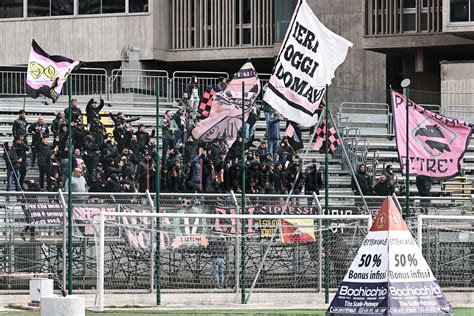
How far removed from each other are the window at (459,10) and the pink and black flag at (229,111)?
60.4ft

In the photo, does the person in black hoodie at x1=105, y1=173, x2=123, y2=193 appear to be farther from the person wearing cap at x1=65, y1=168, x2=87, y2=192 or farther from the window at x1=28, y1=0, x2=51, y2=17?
the window at x1=28, y1=0, x2=51, y2=17

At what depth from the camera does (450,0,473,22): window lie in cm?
4703

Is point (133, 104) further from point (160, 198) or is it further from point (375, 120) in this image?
point (160, 198)

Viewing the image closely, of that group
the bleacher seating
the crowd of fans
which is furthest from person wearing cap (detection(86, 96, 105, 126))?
the bleacher seating

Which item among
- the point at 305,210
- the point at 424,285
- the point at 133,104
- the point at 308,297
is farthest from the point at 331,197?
the point at 133,104

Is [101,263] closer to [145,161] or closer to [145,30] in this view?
[145,161]

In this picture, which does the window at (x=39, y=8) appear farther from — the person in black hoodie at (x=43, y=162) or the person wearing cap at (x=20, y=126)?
the person in black hoodie at (x=43, y=162)

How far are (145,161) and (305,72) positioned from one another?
11.9ft

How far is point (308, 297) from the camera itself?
2705 cm

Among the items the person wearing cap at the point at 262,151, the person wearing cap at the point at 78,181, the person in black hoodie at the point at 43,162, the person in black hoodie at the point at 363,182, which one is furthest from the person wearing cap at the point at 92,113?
the person in black hoodie at the point at 363,182

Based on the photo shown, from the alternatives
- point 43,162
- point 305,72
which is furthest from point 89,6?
point 305,72

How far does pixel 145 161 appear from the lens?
1145 inches

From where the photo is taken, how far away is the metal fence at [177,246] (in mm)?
26234

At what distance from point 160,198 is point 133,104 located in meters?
13.0
